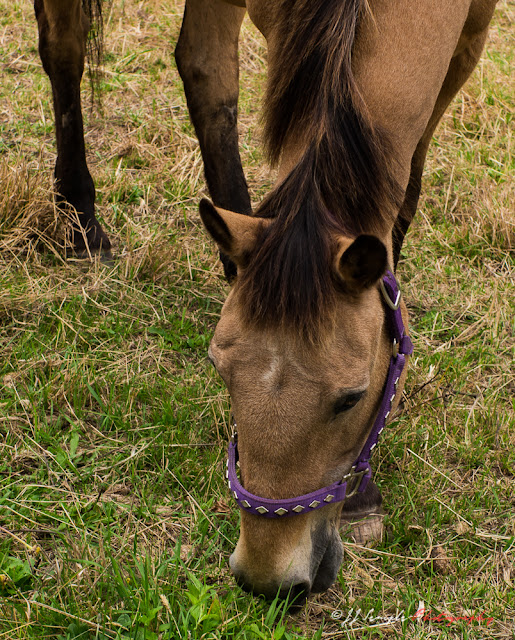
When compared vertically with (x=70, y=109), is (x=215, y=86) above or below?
above

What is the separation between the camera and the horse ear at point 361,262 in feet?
5.16

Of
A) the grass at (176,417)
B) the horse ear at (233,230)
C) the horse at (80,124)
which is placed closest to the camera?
the horse ear at (233,230)

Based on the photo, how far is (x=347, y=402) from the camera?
1.71m

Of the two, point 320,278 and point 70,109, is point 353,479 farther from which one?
point 70,109

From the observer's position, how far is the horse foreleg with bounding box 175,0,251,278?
11.1ft

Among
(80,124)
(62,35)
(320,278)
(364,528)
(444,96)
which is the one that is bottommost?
(364,528)

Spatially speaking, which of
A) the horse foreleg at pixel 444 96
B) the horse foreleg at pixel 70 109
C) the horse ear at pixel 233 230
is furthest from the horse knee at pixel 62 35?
the horse ear at pixel 233 230

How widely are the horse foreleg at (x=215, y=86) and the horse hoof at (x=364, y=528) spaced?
1.41 meters

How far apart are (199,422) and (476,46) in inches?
85.3

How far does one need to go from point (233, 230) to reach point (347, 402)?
54cm

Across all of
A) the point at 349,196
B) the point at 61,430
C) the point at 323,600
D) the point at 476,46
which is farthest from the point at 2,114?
the point at 323,600

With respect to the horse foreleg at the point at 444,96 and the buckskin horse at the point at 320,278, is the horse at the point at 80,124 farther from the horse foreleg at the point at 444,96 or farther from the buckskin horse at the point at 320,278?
the buckskin horse at the point at 320,278

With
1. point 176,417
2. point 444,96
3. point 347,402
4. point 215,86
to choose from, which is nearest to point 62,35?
point 215,86

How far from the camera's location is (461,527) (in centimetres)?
245
